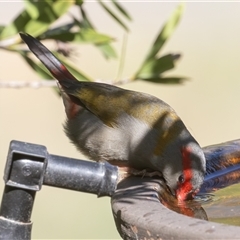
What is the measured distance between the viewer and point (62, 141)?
8.62 meters

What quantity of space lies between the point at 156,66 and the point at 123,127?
3.50 ft

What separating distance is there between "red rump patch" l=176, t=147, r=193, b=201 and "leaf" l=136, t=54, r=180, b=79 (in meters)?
0.57

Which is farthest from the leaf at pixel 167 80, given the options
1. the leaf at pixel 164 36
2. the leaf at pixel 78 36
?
the leaf at pixel 78 36

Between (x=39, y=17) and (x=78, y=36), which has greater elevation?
(x=39, y=17)

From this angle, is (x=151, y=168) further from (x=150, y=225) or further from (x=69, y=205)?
(x=69, y=205)

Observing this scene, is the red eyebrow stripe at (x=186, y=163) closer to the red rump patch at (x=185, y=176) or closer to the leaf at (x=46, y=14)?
the red rump patch at (x=185, y=176)

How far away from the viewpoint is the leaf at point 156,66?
3.29 metres

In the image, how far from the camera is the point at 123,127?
A: 4367 millimetres

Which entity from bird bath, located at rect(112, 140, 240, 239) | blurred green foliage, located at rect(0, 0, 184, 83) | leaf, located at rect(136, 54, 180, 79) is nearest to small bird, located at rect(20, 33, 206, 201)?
bird bath, located at rect(112, 140, 240, 239)

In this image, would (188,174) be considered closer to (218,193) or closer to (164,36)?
(218,193)

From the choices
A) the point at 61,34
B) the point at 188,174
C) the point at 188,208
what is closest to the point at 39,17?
the point at 61,34

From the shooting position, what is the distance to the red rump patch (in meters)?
3.49

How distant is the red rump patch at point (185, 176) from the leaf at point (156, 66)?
0.57 metres

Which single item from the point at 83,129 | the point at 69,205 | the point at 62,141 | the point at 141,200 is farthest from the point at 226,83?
the point at 141,200
